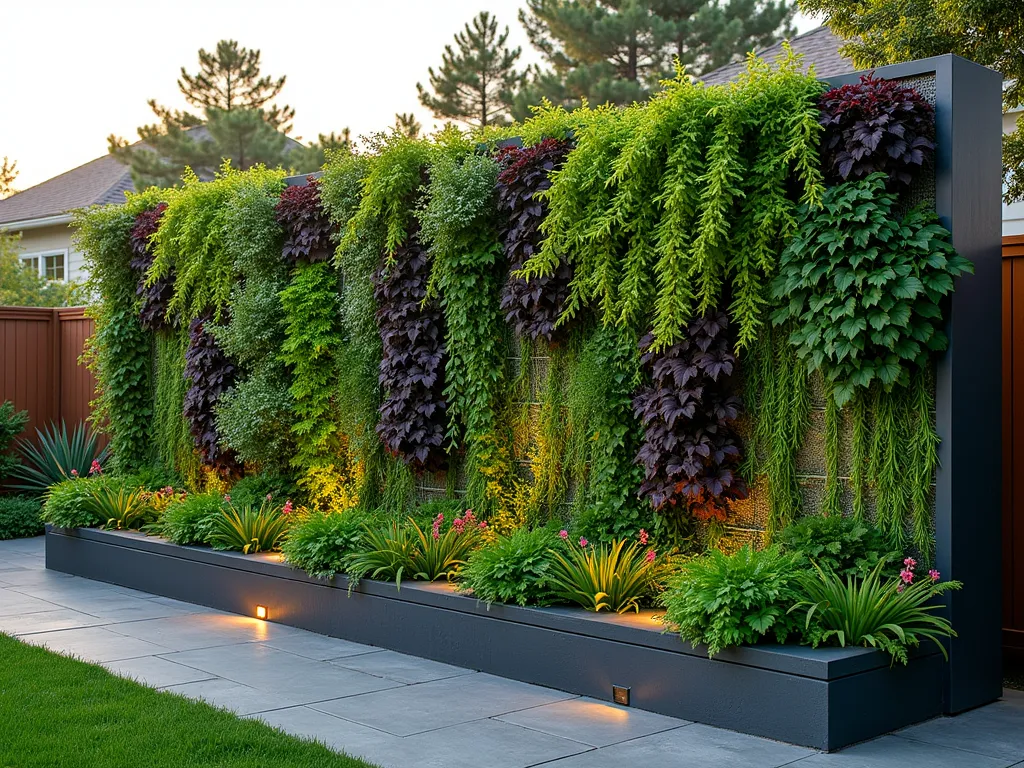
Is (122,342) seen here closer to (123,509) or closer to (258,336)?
(123,509)

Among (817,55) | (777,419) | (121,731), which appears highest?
(817,55)

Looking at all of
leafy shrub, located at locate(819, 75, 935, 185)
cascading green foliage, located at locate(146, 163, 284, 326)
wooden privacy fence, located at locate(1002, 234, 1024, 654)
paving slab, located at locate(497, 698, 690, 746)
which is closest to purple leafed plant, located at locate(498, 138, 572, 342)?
leafy shrub, located at locate(819, 75, 935, 185)

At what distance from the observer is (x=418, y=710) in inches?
194

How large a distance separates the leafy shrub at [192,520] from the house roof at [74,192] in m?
14.3

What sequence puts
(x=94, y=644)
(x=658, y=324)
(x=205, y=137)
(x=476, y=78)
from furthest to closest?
(x=205, y=137)
(x=476, y=78)
(x=94, y=644)
(x=658, y=324)

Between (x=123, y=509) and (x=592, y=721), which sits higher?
(x=123, y=509)

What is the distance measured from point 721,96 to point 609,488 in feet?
7.09

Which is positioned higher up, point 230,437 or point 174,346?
point 174,346

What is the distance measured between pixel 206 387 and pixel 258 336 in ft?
3.40

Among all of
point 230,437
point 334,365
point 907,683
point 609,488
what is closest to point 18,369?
point 230,437

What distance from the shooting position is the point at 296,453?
813 centimetres

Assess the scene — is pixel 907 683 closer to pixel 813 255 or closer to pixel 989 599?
pixel 989 599

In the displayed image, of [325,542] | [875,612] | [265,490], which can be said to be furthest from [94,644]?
[875,612]

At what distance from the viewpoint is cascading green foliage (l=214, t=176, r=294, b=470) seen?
26.2 feet
